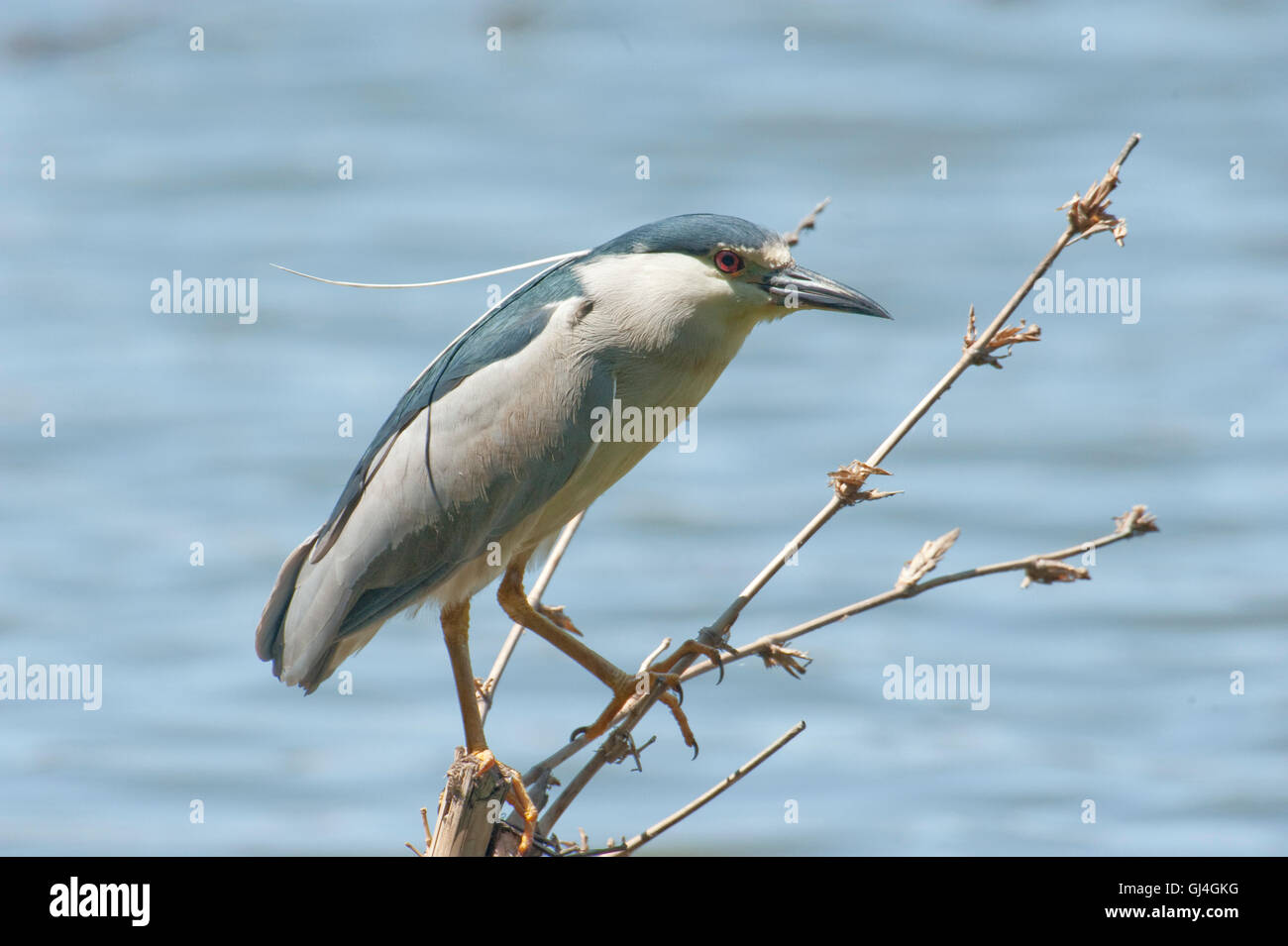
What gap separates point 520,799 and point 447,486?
0.95m

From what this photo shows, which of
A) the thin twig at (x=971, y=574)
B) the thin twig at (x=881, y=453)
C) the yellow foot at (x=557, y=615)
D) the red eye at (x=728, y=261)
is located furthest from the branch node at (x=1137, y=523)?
the yellow foot at (x=557, y=615)

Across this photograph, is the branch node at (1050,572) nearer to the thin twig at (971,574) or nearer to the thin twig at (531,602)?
the thin twig at (971,574)

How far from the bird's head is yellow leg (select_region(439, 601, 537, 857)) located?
1.03m

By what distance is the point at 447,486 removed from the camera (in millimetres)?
3506

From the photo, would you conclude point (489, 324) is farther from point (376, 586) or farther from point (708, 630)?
point (708, 630)

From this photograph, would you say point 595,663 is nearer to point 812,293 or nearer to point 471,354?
point 471,354

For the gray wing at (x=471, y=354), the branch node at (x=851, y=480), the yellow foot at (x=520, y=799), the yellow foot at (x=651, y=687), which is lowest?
the yellow foot at (x=520, y=799)

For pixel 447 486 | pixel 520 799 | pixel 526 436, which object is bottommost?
pixel 520 799

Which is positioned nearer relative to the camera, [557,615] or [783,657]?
[783,657]

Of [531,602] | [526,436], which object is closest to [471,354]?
[526,436]

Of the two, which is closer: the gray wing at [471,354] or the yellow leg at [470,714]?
the yellow leg at [470,714]

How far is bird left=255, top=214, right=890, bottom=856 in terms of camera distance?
3.35 meters

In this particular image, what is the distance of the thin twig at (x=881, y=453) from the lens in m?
2.42

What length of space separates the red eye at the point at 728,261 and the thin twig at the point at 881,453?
0.84 m
